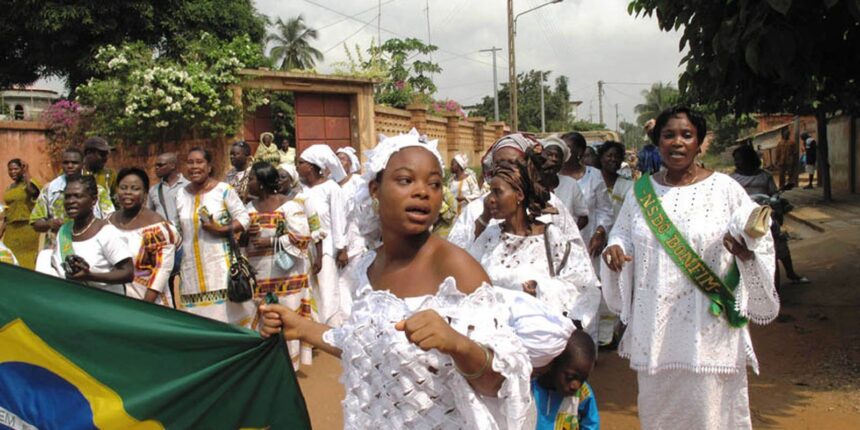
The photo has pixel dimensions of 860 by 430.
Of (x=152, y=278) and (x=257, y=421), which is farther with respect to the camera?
(x=152, y=278)

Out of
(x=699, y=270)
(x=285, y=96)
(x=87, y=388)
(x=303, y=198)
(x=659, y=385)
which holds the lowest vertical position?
(x=659, y=385)

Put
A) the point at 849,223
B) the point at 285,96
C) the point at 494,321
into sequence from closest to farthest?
the point at 494,321
the point at 849,223
the point at 285,96

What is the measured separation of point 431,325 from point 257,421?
129 cm

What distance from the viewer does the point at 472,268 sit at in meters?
2.02

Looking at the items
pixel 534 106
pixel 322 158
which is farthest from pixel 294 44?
pixel 322 158

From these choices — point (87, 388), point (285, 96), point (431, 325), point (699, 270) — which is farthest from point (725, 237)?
point (285, 96)

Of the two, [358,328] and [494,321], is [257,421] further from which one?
[494,321]

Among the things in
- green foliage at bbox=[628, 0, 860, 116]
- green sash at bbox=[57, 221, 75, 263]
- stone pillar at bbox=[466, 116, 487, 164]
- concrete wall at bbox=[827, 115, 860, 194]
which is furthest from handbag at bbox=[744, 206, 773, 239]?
stone pillar at bbox=[466, 116, 487, 164]

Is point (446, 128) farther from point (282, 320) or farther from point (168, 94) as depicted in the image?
point (282, 320)

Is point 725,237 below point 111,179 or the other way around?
below

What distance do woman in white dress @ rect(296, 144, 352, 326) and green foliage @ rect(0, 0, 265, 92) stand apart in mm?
14974

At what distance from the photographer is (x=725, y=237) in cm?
330

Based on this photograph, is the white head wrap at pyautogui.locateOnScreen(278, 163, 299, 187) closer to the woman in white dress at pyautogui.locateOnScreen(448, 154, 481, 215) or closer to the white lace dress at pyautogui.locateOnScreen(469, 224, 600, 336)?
the white lace dress at pyautogui.locateOnScreen(469, 224, 600, 336)

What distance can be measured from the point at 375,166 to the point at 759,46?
2995 mm
